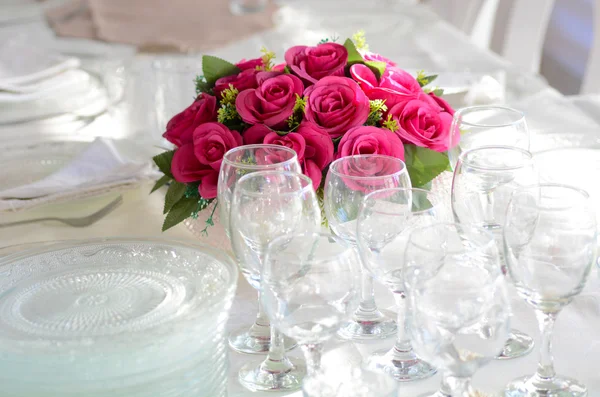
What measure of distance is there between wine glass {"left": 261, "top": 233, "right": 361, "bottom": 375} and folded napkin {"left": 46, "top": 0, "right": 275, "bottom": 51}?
A: 1.45 m

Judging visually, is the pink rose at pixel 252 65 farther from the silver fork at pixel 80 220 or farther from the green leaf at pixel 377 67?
the silver fork at pixel 80 220

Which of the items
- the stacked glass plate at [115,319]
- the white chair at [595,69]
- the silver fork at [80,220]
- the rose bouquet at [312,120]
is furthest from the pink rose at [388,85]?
the white chair at [595,69]

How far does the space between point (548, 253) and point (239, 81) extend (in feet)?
1.59

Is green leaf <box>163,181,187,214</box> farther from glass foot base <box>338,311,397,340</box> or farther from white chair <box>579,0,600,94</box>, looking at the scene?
white chair <box>579,0,600,94</box>

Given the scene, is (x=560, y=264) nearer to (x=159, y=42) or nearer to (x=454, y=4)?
(x=159, y=42)

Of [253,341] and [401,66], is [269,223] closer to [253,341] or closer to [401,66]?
[253,341]

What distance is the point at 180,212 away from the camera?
990mm

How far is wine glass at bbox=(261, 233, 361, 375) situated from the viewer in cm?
65

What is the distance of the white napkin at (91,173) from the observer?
1.15 meters

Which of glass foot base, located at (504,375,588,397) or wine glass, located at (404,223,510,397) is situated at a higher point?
wine glass, located at (404,223,510,397)

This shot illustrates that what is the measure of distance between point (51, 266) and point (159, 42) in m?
1.38

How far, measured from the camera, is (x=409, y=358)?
2.59ft

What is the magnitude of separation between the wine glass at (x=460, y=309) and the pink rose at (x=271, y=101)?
0.35 meters

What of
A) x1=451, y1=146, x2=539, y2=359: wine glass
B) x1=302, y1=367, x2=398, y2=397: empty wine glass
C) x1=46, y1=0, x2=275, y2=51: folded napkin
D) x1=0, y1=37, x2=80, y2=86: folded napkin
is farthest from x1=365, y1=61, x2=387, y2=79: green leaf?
x1=46, y1=0, x2=275, y2=51: folded napkin
